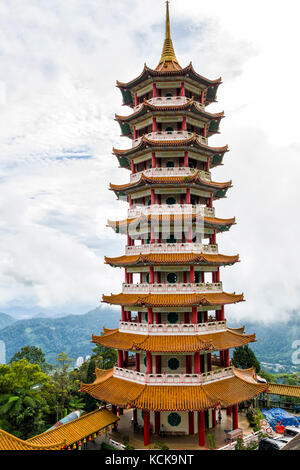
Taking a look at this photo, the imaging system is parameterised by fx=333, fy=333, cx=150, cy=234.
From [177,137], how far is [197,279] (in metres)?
12.7

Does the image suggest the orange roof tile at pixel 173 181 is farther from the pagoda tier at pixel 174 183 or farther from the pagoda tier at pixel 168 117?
the pagoda tier at pixel 168 117

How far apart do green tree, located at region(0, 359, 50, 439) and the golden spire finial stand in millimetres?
33544

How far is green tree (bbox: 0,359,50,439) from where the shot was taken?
30.0 m

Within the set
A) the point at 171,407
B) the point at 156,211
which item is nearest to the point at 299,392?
the point at 171,407

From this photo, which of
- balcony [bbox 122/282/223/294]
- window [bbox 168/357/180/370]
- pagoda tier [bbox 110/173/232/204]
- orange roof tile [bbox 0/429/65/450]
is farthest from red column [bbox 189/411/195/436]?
pagoda tier [bbox 110/173/232/204]

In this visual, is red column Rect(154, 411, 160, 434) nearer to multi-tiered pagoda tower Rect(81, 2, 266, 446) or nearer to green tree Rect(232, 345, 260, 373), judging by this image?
multi-tiered pagoda tower Rect(81, 2, 266, 446)

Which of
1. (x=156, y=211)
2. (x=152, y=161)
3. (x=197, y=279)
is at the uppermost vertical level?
(x=152, y=161)

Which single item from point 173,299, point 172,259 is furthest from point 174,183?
point 173,299

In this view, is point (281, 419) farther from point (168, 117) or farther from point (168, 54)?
point (168, 54)
